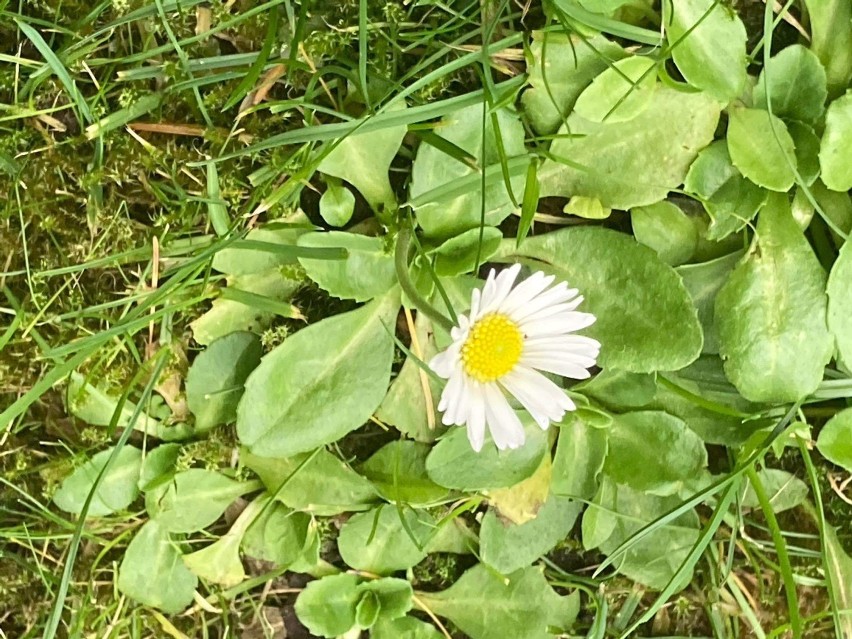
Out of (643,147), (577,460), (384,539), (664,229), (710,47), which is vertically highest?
(710,47)

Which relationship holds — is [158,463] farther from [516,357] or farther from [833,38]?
[833,38]

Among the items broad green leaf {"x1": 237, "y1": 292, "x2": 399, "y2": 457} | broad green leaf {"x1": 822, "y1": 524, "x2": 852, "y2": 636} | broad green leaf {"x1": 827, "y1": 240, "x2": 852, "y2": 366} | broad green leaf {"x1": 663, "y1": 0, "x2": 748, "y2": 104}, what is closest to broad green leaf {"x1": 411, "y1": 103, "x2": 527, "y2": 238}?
broad green leaf {"x1": 237, "y1": 292, "x2": 399, "y2": 457}

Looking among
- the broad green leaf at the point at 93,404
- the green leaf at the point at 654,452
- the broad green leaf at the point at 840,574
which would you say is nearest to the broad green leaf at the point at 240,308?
the broad green leaf at the point at 93,404

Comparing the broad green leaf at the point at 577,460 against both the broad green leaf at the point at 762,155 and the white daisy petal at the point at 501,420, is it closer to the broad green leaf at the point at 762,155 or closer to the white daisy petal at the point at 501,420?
the white daisy petal at the point at 501,420

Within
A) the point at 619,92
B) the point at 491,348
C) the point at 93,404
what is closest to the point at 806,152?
the point at 619,92

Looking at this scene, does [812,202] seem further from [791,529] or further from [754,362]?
[791,529]

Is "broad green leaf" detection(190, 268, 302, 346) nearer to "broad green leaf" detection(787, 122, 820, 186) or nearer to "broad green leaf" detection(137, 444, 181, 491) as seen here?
"broad green leaf" detection(137, 444, 181, 491)

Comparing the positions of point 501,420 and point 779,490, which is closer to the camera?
point 501,420
